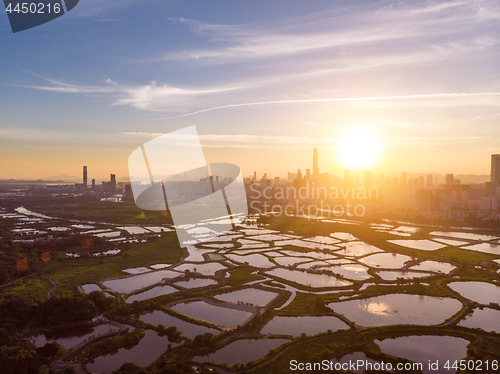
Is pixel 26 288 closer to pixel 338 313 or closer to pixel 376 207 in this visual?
pixel 338 313

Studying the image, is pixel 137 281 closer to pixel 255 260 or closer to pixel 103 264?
pixel 103 264

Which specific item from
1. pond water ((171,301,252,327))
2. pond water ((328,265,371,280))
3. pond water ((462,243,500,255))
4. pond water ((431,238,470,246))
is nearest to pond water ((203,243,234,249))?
pond water ((328,265,371,280))

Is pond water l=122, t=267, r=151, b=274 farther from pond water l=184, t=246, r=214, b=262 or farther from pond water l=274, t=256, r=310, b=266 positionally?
pond water l=274, t=256, r=310, b=266

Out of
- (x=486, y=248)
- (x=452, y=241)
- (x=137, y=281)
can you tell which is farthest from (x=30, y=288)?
(x=452, y=241)

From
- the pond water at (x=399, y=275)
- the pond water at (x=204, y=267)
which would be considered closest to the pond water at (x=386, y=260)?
the pond water at (x=399, y=275)

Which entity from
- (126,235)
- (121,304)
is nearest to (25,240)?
(126,235)

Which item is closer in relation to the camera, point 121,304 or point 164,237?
point 121,304

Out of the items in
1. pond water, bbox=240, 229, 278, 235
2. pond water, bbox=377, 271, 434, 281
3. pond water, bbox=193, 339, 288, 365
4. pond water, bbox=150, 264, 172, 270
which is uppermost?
pond water, bbox=150, 264, 172, 270
